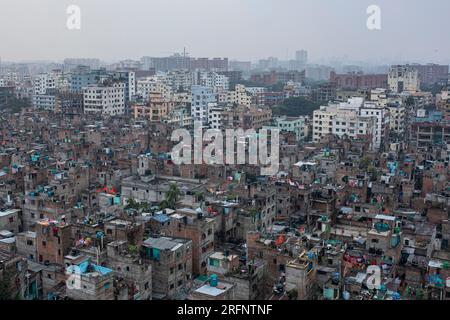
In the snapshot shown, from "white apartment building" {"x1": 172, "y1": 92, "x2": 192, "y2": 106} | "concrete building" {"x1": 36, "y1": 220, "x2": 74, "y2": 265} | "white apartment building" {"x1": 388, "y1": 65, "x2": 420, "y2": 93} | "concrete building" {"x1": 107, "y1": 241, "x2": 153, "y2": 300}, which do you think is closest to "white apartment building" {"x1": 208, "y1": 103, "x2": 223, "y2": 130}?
"white apartment building" {"x1": 172, "y1": 92, "x2": 192, "y2": 106}

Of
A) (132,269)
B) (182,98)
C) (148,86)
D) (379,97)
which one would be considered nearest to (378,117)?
(379,97)

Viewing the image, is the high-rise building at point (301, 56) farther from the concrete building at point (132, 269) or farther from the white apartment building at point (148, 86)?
the concrete building at point (132, 269)

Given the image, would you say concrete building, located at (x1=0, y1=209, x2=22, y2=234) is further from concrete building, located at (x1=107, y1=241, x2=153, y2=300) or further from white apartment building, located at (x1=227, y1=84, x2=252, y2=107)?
white apartment building, located at (x1=227, y1=84, x2=252, y2=107)

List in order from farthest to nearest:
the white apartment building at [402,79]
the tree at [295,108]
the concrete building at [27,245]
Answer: the white apartment building at [402,79] < the tree at [295,108] < the concrete building at [27,245]

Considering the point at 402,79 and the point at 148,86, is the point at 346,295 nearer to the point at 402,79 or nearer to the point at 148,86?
the point at 148,86

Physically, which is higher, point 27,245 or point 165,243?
point 165,243

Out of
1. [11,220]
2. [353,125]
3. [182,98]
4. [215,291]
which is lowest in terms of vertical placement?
[11,220]

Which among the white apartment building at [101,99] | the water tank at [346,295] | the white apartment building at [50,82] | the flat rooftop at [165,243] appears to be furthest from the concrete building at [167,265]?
the white apartment building at [50,82]
